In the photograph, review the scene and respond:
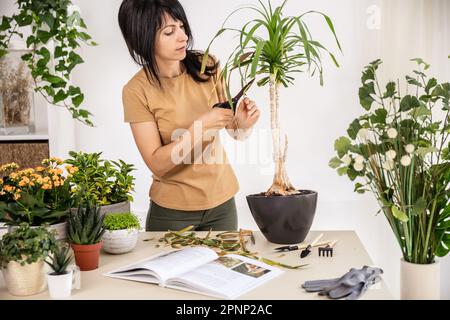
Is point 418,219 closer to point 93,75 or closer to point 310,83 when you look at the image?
point 310,83

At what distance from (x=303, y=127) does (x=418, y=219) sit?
1.45 metres

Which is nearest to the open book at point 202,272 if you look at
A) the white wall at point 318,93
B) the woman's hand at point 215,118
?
the woman's hand at point 215,118

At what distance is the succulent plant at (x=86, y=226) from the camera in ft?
4.85

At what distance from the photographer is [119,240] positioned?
1.60 meters

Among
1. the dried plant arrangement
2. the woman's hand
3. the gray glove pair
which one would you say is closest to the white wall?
the woman's hand

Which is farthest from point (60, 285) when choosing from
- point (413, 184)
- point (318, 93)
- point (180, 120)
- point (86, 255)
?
point (318, 93)

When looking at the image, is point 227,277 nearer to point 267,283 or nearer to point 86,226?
point 267,283

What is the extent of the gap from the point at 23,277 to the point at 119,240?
1.21 feet

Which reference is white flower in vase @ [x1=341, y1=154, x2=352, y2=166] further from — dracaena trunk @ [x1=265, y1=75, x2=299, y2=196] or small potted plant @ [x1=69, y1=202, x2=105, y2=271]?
small potted plant @ [x1=69, y1=202, x2=105, y2=271]

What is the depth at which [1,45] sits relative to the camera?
2.57 meters

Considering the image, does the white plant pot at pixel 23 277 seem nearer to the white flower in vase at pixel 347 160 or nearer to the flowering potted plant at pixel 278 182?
the flowering potted plant at pixel 278 182

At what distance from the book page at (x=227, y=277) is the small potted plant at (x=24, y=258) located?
0.35m
